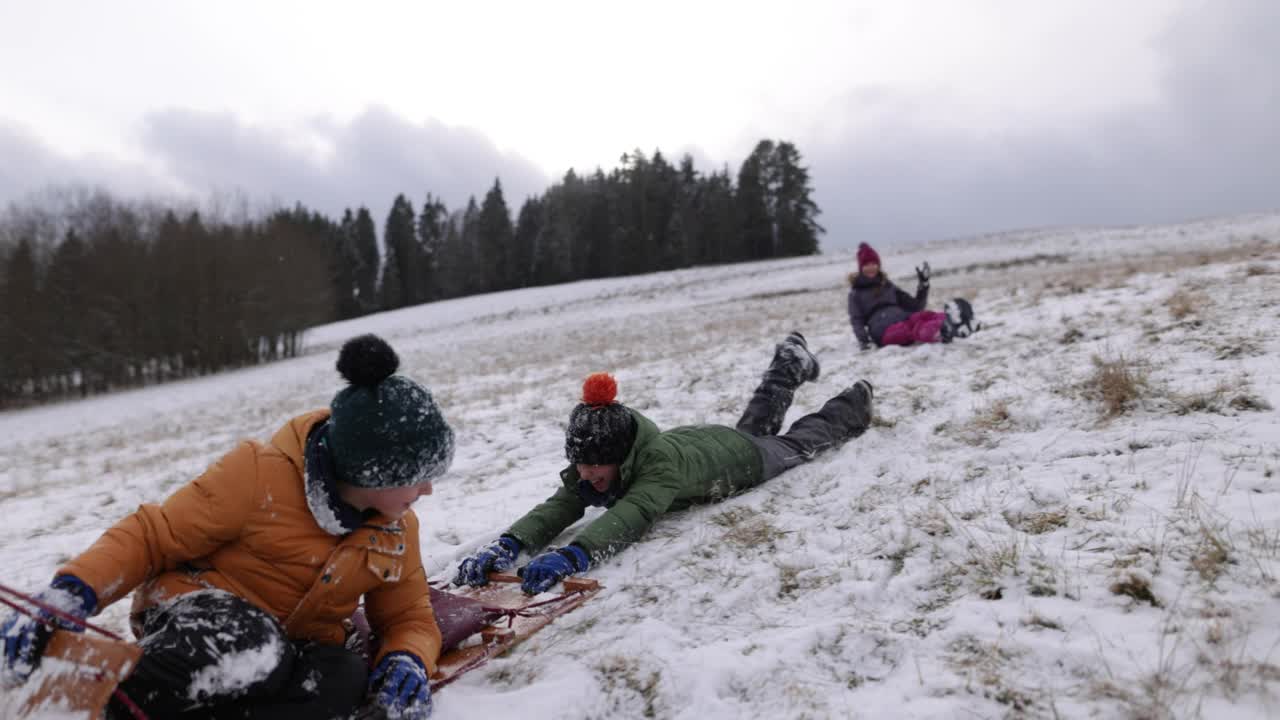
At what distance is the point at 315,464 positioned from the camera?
2.38m

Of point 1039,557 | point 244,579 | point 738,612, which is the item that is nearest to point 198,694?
point 244,579

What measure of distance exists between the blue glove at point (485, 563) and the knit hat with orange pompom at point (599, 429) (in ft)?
2.01

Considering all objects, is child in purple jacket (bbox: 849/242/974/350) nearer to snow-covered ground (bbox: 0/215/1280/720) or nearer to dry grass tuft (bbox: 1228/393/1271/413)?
snow-covered ground (bbox: 0/215/1280/720)

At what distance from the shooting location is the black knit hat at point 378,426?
91.2 inches

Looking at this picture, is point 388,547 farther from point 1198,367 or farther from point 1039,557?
point 1198,367

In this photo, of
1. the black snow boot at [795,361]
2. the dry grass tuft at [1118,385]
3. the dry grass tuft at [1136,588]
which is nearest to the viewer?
the dry grass tuft at [1136,588]

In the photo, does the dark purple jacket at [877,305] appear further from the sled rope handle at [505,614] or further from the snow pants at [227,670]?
the snow pants at [227,670]

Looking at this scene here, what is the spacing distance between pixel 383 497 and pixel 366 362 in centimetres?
49

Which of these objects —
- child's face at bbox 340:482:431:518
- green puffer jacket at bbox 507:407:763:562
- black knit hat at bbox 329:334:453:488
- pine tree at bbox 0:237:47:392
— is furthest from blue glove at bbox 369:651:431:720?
pine tree at bbox 0:237:47:392

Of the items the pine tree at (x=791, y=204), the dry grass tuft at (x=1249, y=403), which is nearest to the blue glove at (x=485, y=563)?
the dry grass tuft at (x=1249, y=403)

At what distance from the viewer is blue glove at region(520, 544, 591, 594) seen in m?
3.37

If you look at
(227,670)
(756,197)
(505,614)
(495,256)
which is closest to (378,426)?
(227,670)

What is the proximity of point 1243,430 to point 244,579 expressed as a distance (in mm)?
4544

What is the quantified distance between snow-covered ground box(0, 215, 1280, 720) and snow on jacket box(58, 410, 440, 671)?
1.86ft
